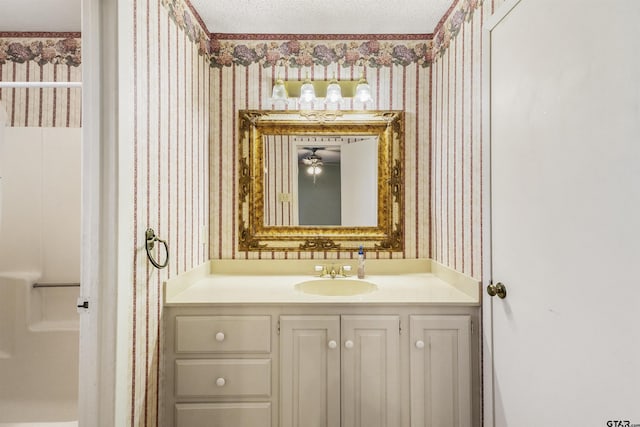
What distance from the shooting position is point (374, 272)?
2.11 meters

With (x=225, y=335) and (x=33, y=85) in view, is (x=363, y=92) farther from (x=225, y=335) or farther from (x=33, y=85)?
(x=33, y=85)

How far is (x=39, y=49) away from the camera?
6.30ft

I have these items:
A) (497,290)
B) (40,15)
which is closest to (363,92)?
(497,290)

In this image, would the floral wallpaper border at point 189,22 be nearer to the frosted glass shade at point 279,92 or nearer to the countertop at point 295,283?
the frosted glass shade at point 279,92

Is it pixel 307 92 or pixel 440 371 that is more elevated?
pixel 307 92

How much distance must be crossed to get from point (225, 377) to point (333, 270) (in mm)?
826

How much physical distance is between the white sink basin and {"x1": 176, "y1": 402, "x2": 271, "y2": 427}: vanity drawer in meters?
0.64

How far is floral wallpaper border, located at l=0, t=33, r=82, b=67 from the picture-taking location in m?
1.91

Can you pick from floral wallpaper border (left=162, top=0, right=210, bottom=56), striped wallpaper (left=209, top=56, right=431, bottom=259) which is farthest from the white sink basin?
floral wallpaper border (left=162, top=0, right=210, bottom=56)

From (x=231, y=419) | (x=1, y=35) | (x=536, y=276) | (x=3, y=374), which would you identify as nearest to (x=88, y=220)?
(x=231, y=419)

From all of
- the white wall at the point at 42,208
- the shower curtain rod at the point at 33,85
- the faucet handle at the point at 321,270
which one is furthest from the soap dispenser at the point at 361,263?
the white wall at the point at 42,208

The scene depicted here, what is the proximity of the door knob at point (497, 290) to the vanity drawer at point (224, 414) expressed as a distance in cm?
108

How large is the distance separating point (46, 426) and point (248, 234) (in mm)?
1362

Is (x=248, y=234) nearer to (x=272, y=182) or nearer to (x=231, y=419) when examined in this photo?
(x=272, y=182)
